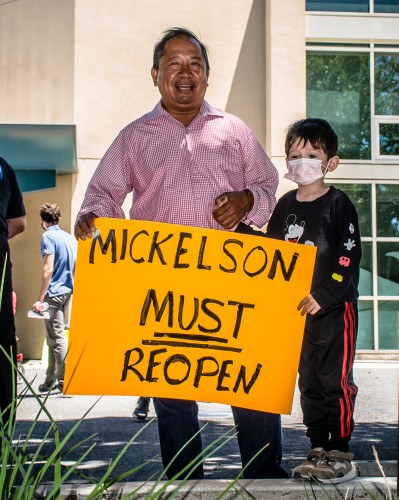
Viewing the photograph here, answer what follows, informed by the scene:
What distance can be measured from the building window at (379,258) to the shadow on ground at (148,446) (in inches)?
244

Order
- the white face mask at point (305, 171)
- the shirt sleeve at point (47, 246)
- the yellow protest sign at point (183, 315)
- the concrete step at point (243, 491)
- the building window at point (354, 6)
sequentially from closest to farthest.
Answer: the concrete step at point (243, 491)
the yellow protest sign at point (183, 315)
the white face mask at point (305, 171)
the shirt sleeve at point (47, 246)
the building window at point (354, 6)

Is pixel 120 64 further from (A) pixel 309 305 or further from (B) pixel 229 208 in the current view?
(A) pixel 309 305

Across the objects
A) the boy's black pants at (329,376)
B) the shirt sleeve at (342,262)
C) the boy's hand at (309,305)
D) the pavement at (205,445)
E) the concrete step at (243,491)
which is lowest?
the pavement at (205,445)

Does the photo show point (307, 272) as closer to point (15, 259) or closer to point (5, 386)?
point (5, 386)

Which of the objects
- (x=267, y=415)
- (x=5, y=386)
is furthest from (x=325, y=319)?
(x=5, y=386)

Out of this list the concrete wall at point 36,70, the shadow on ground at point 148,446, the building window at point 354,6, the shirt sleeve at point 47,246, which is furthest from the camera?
the building window at point 354,6

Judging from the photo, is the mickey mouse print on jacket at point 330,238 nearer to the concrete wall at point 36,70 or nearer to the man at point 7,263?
the man at point 7,263

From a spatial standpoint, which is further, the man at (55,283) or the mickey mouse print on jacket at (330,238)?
the man at (55,283)

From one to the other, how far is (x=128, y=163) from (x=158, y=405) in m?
1.07

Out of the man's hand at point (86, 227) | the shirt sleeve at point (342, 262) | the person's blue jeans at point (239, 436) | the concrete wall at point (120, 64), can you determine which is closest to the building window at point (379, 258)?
the concrete wall at point (120, 64)

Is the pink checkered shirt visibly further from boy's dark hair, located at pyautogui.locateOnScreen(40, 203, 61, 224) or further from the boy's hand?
boy's dark hair, located at pyautogui.locateOnScreen(40, 203, 61, 224)

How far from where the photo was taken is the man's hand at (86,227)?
2734mm

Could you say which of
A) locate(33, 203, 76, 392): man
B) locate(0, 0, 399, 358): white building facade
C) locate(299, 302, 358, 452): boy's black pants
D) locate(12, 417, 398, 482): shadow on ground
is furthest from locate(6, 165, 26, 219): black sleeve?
locate(0, 0, 399, 358): white building facade

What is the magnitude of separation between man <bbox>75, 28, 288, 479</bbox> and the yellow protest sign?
141mm
